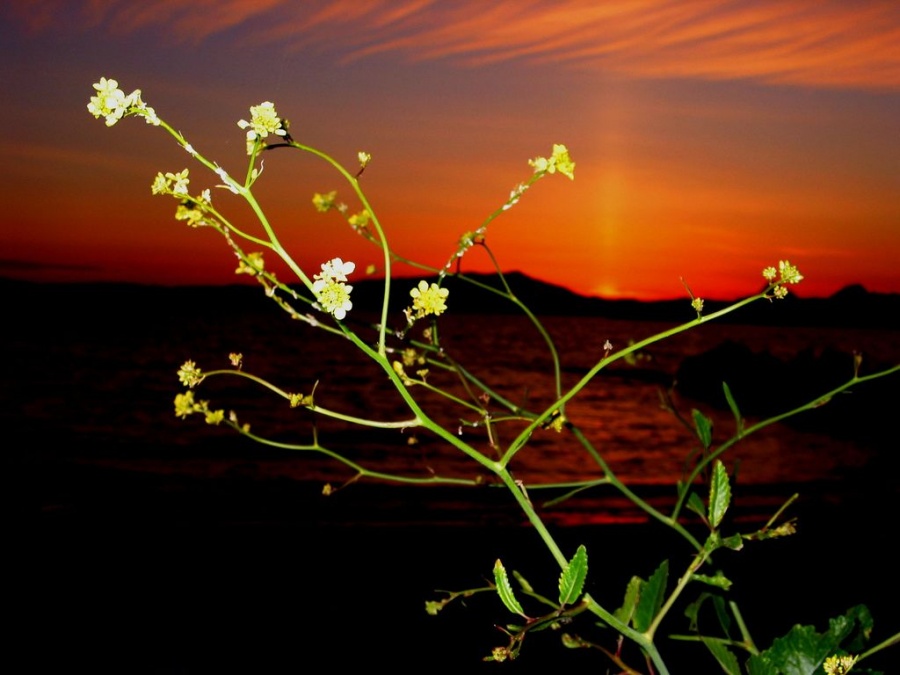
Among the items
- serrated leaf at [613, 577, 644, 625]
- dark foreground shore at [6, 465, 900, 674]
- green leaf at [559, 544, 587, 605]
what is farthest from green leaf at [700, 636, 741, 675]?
dark foreground shore at [6, 465, 900, 674]

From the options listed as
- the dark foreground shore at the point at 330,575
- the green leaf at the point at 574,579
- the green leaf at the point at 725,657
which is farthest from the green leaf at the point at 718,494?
the dark foreground shore at the point at 330,575

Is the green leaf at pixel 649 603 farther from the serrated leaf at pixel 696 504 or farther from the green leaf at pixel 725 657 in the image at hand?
the serrated leaf at pixel 696 504

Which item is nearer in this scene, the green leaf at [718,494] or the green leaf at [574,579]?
the green leaf at [574,579]

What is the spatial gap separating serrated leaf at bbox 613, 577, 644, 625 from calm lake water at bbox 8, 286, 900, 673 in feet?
1.23

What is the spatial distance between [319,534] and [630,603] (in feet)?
27.3

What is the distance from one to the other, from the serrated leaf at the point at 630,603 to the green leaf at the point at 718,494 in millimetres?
194

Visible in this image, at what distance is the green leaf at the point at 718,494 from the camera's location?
1035 mm

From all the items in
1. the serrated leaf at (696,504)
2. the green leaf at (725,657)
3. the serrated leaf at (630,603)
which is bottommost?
the green leaf at (725,657)

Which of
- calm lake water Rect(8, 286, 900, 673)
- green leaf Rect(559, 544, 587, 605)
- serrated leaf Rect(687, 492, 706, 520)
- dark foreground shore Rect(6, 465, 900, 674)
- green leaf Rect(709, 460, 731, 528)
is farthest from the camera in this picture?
calm lake water Rect(8, 286, 900, 673)

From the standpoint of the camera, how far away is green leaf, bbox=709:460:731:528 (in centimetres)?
104

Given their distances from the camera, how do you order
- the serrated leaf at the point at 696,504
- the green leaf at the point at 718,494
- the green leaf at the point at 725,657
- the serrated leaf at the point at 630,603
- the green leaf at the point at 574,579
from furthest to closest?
the serrated leaf at the point at 696,504 → the green leaf at the point at 725,657 → the serrated leaf at the point at 630,603 → the green leaf at the point at 718,494 → the green leaf at the point at 574,579

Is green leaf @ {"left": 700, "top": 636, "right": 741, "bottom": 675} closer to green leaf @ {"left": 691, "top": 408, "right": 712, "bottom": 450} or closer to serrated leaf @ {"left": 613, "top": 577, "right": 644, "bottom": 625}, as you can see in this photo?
serrated leaf @ {"left": 613, "top": 577, "right": 644, "bottom": 625}

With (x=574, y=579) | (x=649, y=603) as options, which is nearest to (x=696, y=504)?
(x=649, y=603)

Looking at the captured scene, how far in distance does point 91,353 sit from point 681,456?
29182 millimetres
